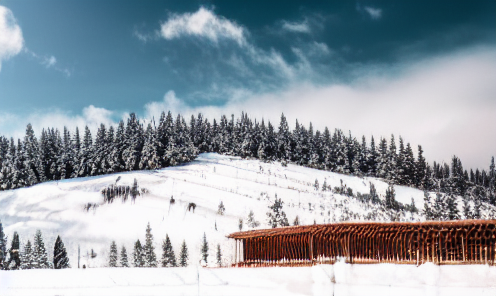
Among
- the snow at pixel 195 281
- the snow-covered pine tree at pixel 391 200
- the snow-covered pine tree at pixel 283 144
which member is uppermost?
the snow-covered pine tree at pixel 283 144

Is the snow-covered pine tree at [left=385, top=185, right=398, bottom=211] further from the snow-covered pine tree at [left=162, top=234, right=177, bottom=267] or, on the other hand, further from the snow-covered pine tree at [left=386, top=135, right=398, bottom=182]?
the snow-covered pine tree at [left=162, top=234, right=177, bottom=267]

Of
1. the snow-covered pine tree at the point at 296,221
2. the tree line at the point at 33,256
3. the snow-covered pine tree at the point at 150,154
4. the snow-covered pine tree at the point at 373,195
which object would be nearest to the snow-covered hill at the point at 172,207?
the snow-covered pine tree at the point at 296,221

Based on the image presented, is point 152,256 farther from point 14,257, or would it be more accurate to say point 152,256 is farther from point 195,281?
point 195,281

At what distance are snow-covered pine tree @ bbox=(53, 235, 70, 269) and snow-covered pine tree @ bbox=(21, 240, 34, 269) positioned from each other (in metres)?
1.96

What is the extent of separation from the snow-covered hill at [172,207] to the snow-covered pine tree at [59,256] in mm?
1351

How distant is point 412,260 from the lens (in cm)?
1166

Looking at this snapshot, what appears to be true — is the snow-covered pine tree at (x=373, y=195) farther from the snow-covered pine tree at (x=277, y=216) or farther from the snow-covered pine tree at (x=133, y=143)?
the snow-covered pine tree at (x=133, y=143)

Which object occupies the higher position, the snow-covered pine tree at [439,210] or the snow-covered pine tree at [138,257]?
the snow-covered pine tree at [439,210]

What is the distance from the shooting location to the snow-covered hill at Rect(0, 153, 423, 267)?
4844cm

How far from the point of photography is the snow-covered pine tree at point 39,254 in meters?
42.7

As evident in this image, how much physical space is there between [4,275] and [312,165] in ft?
227

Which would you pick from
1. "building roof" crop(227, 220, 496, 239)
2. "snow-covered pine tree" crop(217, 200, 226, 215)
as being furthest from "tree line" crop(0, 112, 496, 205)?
"building roof" crop(227, 220, 496, 239)

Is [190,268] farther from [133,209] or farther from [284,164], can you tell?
[284,164]

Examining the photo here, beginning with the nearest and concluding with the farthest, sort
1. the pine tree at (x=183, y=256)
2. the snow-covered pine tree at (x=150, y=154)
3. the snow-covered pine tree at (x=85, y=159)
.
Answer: the pine tree at (x=183, y=256) → the snow-covered pine tree at (x=150, y=154) → the snow-covered pine tree at (x=85, y=159)
